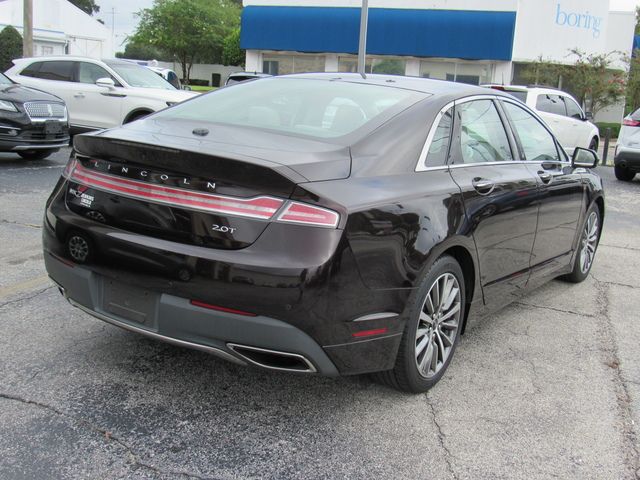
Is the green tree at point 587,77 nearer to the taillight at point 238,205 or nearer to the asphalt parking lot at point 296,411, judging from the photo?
the asphalt parking lot at point 296,411

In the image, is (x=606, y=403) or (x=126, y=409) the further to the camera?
(x=606, y=403)

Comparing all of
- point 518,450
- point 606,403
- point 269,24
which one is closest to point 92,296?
point 518,450

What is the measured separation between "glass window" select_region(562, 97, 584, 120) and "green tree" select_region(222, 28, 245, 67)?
147ft

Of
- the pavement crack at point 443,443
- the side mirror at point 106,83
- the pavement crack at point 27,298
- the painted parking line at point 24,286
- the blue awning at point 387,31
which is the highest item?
the blue awning at point 387,31

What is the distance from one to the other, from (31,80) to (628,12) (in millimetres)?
29241

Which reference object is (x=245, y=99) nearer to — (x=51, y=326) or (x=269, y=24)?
(x=51, y=326)

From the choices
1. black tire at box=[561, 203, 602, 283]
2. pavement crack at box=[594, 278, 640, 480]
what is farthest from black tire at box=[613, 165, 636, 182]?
pavement crack at box=[594, 278, 640, 480]

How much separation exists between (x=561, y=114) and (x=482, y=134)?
11807 mm

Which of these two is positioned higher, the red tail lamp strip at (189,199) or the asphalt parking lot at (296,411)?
the red tail lamp strip at (189,199)

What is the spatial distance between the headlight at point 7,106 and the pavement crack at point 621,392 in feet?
26.7

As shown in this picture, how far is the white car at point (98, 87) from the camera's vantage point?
1194 cm

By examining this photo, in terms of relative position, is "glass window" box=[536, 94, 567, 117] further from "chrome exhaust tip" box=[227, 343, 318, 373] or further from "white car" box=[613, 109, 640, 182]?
"chrome exhaust tip" box=[227, 343, 318, 373]

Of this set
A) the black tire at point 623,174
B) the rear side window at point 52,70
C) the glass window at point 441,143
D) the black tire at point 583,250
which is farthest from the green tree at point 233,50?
the glass window at point 441,143

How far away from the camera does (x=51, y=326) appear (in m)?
3.95
